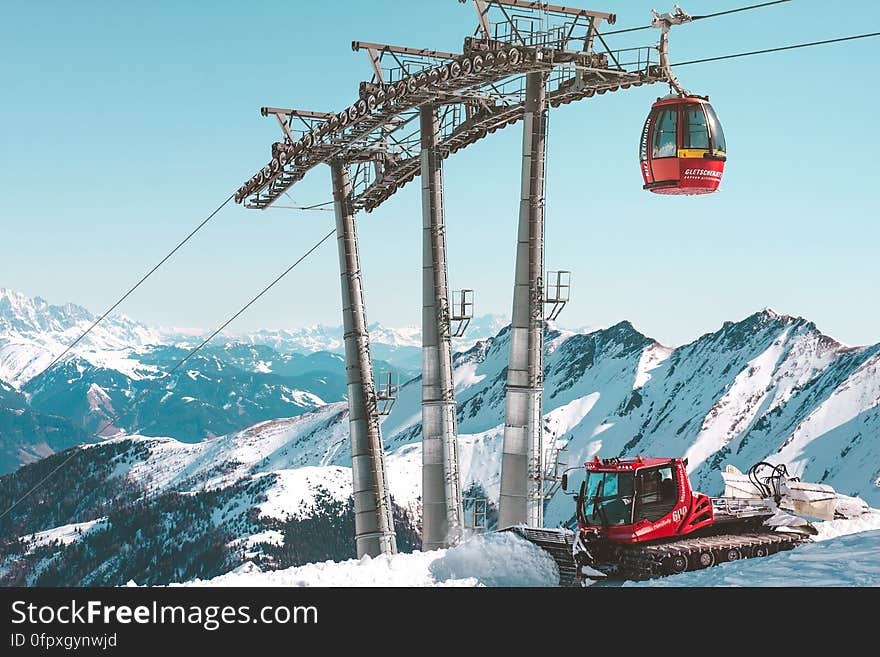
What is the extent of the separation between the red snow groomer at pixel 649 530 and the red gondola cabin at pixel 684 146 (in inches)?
287

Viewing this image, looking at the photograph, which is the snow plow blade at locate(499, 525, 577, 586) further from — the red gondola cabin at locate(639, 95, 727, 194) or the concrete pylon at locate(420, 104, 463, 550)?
the concrete pylon at locate(420, 104, 463, 550)

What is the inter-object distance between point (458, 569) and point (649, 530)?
16.0 ft

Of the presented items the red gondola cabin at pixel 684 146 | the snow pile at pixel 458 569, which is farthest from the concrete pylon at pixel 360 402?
the snow pile at pixel 458 569

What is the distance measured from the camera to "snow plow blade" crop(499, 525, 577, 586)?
21656 mm

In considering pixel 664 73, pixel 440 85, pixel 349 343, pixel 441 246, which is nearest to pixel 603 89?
pixel 664 73

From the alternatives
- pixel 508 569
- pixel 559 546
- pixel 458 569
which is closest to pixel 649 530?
pixel 559 546

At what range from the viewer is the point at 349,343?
41562 mm

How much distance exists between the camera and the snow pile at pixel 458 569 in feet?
67.7

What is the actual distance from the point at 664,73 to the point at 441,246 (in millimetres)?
9543

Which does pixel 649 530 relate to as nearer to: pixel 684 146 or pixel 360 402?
pixel 684 146

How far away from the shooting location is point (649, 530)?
24062mm
